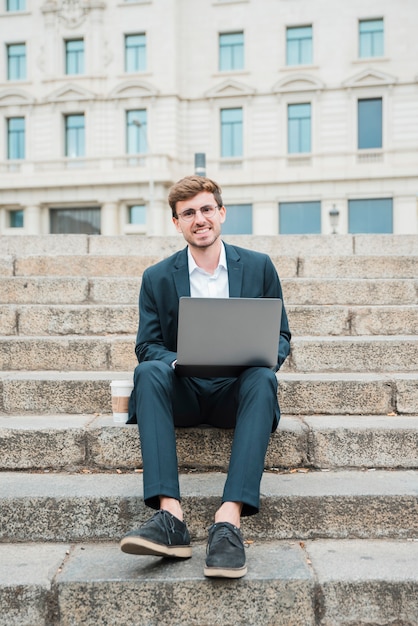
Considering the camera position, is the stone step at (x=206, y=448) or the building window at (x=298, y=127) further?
the building window at (x=298, y=127)

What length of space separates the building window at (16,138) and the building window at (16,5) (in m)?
4.88

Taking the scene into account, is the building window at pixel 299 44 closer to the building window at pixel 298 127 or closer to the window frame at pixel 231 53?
the building window at pixel 298 127

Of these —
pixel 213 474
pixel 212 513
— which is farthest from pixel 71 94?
pixel 212 513

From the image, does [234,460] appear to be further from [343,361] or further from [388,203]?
[388,203]

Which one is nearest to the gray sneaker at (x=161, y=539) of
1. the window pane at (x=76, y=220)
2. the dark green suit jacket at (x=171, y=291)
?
the dark green suit jacket at (x=171, y=291)

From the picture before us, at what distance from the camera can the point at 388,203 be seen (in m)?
25.3

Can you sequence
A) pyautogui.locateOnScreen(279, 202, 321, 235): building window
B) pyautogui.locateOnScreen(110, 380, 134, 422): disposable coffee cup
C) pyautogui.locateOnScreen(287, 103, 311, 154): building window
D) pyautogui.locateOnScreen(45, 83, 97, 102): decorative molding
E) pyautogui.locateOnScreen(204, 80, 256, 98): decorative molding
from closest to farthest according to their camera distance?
1. pyautogui.locateOnScreen(110, 380, 134, 422): disposable coffee cup
2. pyautogui.locateOnScreen(279, 202, 321, 235): building window
3. pyautogui.locateOnScreen(287, 103, 311, 154): building window
4. pyautogui.locateOnScreen(204, 80, 256, 98): decorative molding
5. pyautogui.locateOnScreen(45, 83, 97, 102): decorative molding

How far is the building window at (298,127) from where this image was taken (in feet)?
85.6

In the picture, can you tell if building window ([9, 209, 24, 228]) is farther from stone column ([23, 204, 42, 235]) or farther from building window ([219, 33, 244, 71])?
building window ([219, 33, 244, 71])

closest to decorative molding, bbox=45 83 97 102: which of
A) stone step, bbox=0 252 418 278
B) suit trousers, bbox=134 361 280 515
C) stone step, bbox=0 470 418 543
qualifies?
stone step, bbox=0 252 418 278

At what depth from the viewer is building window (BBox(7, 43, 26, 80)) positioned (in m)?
27.8

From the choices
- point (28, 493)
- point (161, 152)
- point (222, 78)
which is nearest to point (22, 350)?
point (28, 493)

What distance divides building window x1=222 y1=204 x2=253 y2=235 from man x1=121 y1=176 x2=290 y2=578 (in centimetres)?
2325

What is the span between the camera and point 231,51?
26484 millimetres
